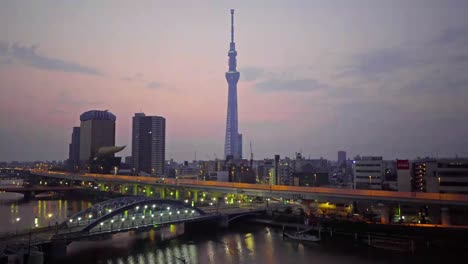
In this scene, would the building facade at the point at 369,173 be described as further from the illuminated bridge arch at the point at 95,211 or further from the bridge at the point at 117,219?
the illuminated bridge arch at the point at 95,211

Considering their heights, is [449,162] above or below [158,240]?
above

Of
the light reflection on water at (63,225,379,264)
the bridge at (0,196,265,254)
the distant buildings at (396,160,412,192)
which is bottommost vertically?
the light reflection on water at (63,225,379,264)

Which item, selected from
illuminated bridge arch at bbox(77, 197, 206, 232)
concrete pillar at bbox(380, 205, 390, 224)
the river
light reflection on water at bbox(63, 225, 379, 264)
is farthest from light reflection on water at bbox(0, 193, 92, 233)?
concrete pillar at bbox(380, 205, 390, 224)

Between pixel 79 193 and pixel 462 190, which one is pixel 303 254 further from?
pixel 79 193

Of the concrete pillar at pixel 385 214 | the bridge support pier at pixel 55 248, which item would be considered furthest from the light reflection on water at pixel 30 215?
the concrete pillar at pixel 385 214

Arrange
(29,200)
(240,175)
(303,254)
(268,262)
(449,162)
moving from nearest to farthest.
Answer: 1. (268,262)
2. (303,254)
3. (449,162)
4. (29,200)
5. (240,175)

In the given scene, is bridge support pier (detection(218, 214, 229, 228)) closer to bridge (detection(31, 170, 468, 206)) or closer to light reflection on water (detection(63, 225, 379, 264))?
light reflection on water (detection(63, 225, 379, 264))

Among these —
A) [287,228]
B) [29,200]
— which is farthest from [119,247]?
[29,200]

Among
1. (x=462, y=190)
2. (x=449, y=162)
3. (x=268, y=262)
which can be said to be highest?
(x=449, y=162)
